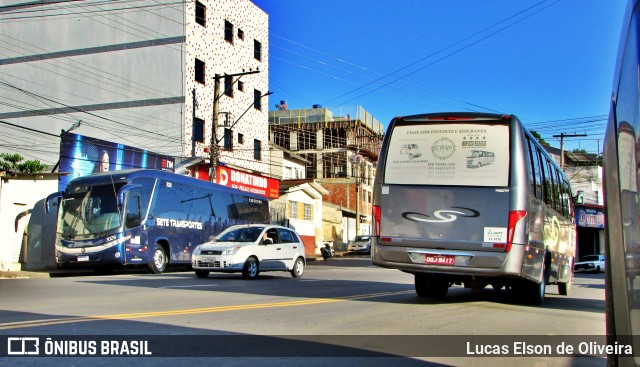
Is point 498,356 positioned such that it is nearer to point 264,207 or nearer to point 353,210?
point 264,207

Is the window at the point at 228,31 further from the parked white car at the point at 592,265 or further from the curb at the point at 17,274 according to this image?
the parked white car at the point at 592,265

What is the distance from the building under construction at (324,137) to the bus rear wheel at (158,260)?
43269mm

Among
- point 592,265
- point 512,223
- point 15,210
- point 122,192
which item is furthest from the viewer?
point 592,265

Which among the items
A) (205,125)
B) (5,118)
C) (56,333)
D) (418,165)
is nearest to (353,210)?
(205,125)

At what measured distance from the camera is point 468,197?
9672 millimetres

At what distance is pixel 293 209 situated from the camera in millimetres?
47500

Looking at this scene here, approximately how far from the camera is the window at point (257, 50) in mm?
42188

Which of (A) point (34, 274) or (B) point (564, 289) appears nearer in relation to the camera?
(B) point (564, 289)

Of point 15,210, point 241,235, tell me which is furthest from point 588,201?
point 15,210

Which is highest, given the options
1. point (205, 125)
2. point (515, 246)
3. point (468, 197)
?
point (205, 125)

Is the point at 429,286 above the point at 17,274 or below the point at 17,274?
above

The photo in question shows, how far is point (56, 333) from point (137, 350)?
1.30m

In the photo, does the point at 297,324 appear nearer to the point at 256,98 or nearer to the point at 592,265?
the point at 592,265

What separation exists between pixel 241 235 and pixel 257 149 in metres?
24.3
